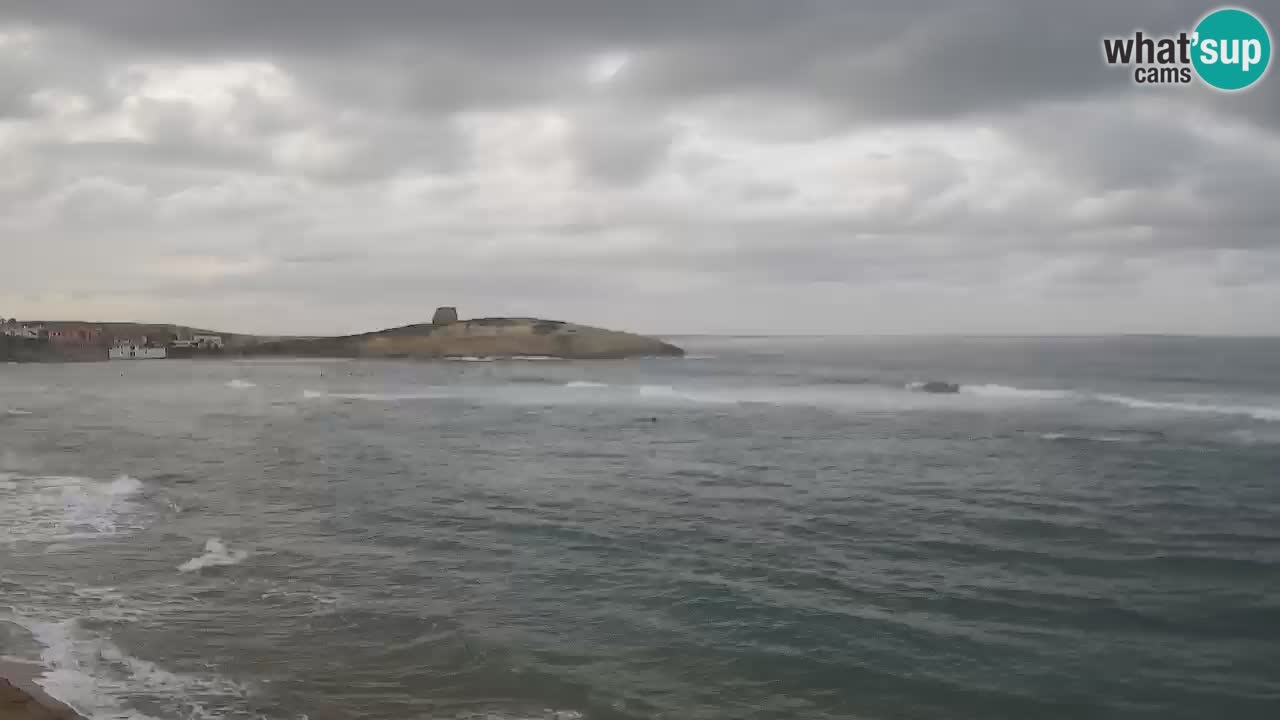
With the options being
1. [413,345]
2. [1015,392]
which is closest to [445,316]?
[413,345]

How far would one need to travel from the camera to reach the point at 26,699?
1240cm

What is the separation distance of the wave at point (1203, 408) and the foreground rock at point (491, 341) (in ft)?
371

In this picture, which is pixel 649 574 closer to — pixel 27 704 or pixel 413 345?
pixel 27 704

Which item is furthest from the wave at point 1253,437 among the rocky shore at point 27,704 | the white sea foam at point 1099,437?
the rocky shore at point 27,704

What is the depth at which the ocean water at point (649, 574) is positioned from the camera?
561 inches

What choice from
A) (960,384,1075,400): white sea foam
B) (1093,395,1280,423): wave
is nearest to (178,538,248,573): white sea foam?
(1093,395,1280,423): wave

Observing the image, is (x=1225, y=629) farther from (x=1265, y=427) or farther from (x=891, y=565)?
(x=1265, y=427)

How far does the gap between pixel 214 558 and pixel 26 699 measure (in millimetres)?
9818

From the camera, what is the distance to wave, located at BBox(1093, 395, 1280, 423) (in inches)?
2165

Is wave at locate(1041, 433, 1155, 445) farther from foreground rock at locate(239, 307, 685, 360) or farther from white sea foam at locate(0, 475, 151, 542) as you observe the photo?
foreground rock at locate(239, 307, 685, 360)

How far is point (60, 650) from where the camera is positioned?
601 inches

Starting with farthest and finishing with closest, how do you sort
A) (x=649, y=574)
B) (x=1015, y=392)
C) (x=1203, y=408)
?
1. (x=1015, y=392)
2. (x=1203, y=408)
3. (x=649, y=574)

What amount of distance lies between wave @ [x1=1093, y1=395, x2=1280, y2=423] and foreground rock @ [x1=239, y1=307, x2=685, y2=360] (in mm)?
113151

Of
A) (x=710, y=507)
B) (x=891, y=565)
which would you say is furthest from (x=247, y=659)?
(x=710, y=507)
